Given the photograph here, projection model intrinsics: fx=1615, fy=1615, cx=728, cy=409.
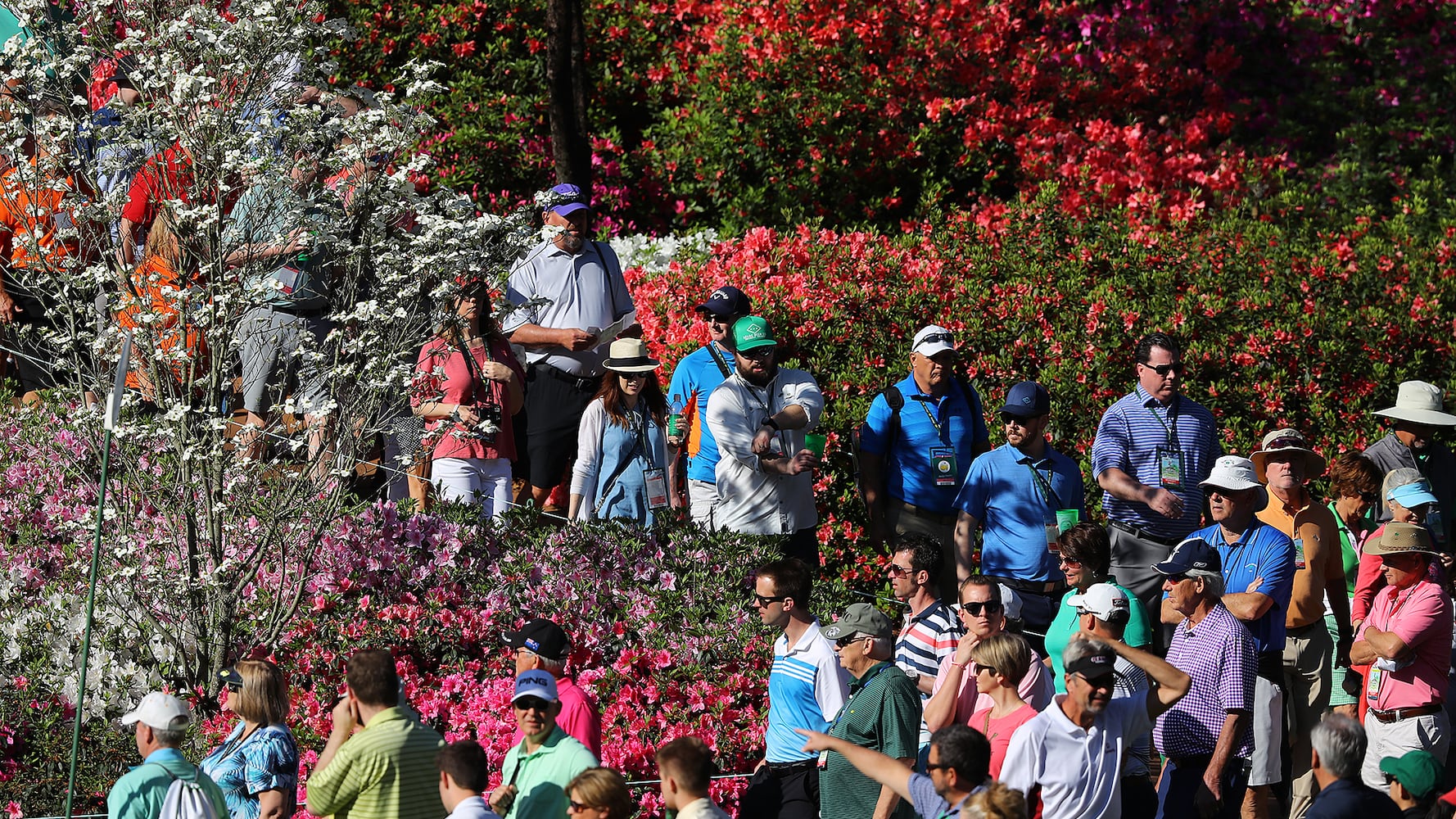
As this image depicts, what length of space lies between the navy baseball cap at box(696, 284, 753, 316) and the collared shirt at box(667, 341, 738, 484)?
269 millimetres

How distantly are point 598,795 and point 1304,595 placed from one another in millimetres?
3728

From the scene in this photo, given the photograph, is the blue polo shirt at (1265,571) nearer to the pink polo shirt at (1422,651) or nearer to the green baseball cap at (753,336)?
the pink polo shirt at (1422,651)

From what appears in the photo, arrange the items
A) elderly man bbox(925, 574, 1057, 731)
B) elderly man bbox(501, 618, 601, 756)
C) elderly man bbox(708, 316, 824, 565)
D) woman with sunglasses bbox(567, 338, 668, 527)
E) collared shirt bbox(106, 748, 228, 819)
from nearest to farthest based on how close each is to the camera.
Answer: collared shirt bbox(106, 748, 228, 819)
elderly man bbox(501, 618, 601, 756)
elderly man bbox(925, 574, 1057, 731)
elderly man bbox(708, 316, 824, 565)
woman with sunglasses bbox(567, 338, 668, 527)

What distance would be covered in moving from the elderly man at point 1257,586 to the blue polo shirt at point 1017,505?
0.86 m

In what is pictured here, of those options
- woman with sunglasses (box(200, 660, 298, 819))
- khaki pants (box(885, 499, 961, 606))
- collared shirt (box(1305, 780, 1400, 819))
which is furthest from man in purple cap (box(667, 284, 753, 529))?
collared shirt (box(1305, 780, 1400, 819))

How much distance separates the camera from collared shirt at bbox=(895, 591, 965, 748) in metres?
6.60

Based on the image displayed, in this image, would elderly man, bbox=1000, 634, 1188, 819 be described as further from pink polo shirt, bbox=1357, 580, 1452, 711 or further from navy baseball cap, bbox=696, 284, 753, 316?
navy baseball cap, bbox=696, 284, 753, 316

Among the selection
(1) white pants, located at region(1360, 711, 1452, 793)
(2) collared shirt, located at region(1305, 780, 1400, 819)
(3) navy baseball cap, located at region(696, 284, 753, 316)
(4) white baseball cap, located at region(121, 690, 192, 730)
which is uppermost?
(3) navy baseball cap, located at region(696, 284, 753, 316)

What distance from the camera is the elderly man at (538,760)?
5566mm

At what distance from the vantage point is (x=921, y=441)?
336 inches

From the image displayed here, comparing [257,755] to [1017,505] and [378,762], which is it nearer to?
[378,762]

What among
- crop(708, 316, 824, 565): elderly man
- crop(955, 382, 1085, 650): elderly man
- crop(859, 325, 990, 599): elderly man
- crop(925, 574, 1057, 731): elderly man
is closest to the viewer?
crop(925, 574, 1057, 731): elderly man

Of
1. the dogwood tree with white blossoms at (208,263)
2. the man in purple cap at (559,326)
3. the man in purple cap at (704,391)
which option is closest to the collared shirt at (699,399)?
the man in purple cap at (704,391)

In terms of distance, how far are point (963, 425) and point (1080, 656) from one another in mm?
3119
